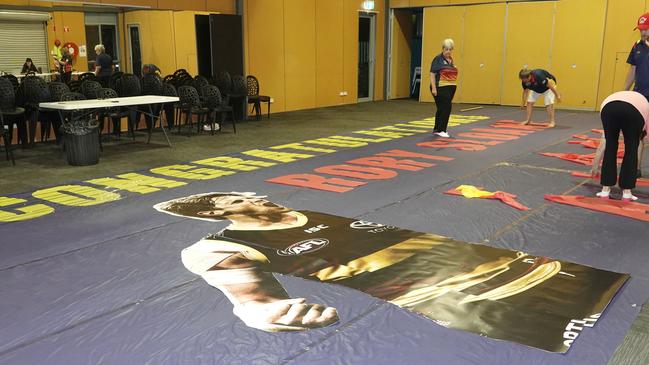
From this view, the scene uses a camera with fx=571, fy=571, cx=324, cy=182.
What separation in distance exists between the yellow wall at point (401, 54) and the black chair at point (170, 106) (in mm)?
8230

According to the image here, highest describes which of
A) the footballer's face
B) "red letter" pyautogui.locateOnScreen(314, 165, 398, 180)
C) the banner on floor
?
"red letter" pyautogui.locateOnScreen(314, 165, 398, 180)

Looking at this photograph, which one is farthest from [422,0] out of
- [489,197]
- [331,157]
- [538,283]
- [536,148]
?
[538,283]

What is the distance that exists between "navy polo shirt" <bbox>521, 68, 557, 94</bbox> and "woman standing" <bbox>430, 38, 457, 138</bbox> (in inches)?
58.5

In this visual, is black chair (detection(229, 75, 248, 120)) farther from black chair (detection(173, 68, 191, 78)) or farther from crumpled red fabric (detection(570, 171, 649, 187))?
crumpled red fabric (detection(570, 171, 649, 187))

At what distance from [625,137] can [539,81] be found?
466cm

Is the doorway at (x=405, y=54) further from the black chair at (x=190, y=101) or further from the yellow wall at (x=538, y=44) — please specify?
the black chair at (x=190, y=101)

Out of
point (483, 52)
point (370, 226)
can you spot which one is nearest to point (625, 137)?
point (370, 226)

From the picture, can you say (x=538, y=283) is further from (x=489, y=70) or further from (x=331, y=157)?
(x=489, y=70)

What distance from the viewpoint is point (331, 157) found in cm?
752

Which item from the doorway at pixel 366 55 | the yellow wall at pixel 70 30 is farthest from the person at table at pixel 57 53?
the doorway at pixel 366 55

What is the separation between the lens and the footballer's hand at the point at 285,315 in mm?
2875

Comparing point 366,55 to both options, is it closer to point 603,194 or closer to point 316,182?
point 316,182

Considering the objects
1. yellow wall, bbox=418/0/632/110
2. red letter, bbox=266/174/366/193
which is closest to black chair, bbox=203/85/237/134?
red letter, bbox=266/174/366/193

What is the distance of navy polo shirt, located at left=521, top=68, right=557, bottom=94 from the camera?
369 inches
